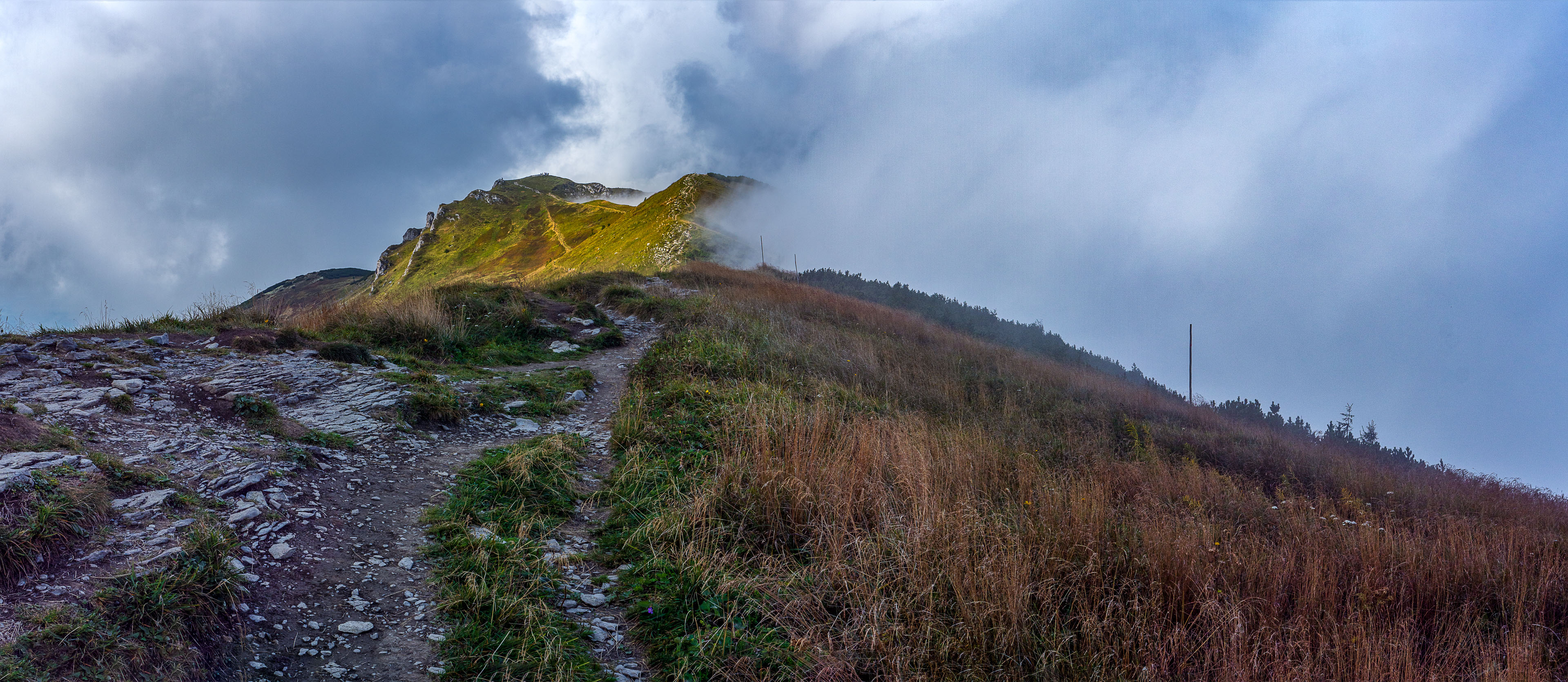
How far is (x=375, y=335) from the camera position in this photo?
977cm

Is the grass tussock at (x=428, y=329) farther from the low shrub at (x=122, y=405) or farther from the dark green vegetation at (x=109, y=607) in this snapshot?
the dark green vegetation at (x=109, y=607)

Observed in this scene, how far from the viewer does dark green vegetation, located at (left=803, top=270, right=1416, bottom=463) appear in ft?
52.1

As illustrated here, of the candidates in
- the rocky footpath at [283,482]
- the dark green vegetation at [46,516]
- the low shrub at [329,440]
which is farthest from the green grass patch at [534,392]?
the dark green vegetation at [46,516]

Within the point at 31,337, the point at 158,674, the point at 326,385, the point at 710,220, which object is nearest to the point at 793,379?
the point at 326,385

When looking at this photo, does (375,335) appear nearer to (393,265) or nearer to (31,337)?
(31,337)

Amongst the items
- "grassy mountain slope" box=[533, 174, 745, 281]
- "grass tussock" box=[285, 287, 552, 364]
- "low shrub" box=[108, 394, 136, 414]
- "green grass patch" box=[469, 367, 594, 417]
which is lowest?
"low shrub" box=[108, 394, 136, 414]

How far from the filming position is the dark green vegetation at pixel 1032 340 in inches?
625

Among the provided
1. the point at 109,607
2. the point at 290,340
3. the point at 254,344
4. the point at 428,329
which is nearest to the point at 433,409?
the point at 254,344

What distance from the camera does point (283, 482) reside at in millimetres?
4391

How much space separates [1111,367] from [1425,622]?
2148 centimetres

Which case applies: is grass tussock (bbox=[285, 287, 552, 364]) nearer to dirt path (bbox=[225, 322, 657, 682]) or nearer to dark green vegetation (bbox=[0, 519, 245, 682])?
dirt path (bbox=[225, 322, 657, 682])

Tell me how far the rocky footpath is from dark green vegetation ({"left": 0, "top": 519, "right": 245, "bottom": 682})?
9cm

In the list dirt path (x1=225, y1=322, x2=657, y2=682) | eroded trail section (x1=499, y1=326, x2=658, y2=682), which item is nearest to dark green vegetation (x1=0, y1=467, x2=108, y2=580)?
dirt path (x1=225, y1=322, x2=657, y2=682)

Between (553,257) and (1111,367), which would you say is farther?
(553,257)
